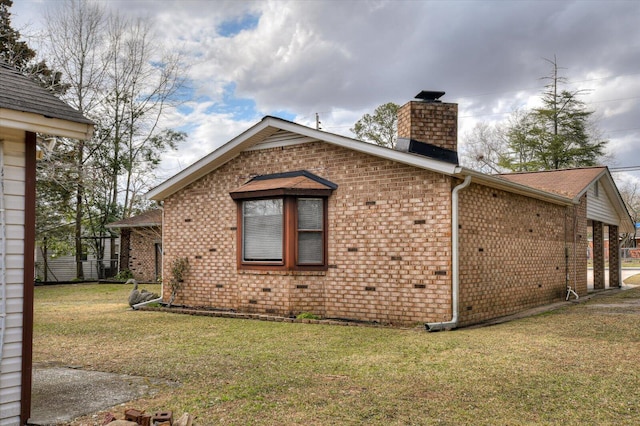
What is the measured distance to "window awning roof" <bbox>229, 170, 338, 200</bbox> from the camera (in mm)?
10031

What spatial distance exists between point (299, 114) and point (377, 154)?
78.4 ft

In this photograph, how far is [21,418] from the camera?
161 inches

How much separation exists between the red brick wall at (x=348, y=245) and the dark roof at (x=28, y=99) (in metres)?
6.10

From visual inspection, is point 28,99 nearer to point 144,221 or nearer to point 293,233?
point 293,233

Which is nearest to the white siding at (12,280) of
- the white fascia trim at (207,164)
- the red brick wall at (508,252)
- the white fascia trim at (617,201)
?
the white fascia trim at (207,164)

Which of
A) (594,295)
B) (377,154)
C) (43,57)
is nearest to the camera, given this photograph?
(377,154)

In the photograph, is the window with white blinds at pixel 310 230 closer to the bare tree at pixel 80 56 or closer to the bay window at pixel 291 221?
the bay window at pixel 291 221

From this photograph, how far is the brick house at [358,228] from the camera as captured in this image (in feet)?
29.8

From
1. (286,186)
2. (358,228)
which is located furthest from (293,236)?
(358,228)

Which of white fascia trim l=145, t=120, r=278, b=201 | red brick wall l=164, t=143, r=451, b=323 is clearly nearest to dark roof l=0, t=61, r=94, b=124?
red brick wall l=164, t=143, r=451, b=323

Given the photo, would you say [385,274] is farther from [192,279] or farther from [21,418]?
[21,418]

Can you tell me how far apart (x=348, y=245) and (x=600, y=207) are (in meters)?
11.4

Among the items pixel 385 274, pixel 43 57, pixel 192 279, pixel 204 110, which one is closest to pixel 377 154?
pixel 385 274

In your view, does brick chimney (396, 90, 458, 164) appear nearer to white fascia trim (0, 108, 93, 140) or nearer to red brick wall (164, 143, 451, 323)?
red brick wall (164, 143, 451, 323)
